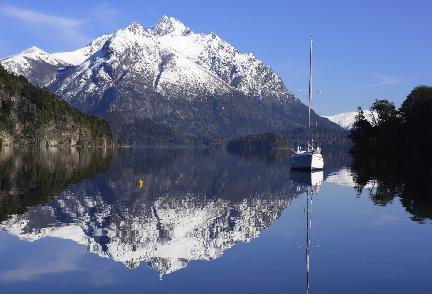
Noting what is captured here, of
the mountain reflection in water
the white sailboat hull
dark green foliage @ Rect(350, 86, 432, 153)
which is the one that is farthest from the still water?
dark green foliage @ Rect(350, 86, 432, 153)

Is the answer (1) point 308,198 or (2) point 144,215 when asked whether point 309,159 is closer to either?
(1) point 308,198

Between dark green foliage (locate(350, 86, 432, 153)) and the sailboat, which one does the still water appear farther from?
dark green foliage (locate(350, 86, 432, 153))

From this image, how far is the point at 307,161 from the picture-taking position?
106m

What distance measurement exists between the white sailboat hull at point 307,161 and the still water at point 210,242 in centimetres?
4089

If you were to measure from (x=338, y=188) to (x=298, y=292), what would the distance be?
5241 cm

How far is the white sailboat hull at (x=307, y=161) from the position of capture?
347ft

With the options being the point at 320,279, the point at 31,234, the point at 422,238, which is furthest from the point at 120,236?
the point at 422,238

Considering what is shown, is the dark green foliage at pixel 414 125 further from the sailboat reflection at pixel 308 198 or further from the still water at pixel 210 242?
the still water at pixel 210 242

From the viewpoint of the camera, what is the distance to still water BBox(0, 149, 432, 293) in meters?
25.8

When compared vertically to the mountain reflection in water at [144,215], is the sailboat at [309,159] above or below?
above

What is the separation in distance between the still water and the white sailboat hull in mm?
40892

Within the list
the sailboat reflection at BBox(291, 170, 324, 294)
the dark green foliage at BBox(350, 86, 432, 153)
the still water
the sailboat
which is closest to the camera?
the still water

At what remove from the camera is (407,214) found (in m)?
47.6

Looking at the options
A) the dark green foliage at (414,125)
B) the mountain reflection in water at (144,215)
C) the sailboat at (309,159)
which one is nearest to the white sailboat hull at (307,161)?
the sailboat at (309,159)
